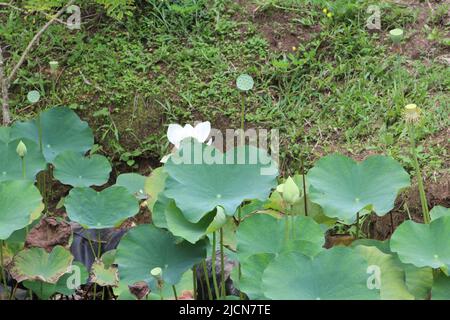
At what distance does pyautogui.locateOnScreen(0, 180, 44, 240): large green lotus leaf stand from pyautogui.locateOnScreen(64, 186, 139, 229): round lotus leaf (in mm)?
138

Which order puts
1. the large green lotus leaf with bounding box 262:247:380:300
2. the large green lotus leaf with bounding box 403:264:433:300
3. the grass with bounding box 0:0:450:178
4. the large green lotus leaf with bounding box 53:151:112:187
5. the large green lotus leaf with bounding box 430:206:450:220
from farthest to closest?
the grass with bounding box 0:0:450:178 → the large green lotus leaf with bounding box 53:151:112:187 → the large green lotus leaf with bounding box 430:206:450:220 → the large green lotus leaf with bounding box 403:264:433:300 → the large green lotus leaf with bounding box 262:247:380:300

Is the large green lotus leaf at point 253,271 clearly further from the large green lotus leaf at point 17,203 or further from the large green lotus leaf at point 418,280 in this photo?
the large green lotus leaf at point 17,203

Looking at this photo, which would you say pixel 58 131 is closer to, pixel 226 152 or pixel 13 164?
pixel 13 164

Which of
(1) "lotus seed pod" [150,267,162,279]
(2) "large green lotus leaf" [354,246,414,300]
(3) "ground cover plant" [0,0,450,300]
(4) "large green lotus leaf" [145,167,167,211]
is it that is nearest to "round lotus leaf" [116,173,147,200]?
(3) "ground cover plant" [0,0,450,300]

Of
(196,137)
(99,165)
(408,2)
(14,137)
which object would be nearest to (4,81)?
(14,137)

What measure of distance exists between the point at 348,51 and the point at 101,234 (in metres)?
1.69

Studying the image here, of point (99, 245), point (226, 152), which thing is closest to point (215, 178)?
point (226, 152)

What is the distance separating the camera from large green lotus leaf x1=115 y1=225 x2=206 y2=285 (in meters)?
2.79

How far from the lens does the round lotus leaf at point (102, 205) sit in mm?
3033

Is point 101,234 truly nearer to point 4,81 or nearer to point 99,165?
point 99,165

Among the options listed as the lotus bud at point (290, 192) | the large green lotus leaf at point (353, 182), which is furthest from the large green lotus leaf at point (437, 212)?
the lotus bud at point (290, 192)

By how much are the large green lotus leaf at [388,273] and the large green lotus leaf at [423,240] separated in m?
0.09

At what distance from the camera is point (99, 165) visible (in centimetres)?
340

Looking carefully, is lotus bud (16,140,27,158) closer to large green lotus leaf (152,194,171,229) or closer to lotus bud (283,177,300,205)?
large green lotus leaf (152,194,171,229)
